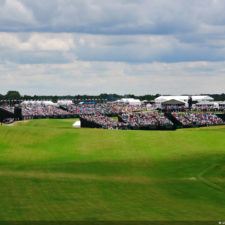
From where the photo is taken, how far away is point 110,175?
32.2 meters

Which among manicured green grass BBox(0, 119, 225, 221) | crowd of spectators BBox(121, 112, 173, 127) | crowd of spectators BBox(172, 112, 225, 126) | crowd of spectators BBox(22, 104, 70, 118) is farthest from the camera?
crowd of spectators BBox(22, 104, 70, 118)

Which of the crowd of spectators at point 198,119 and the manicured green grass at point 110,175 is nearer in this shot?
the manicured green grass at point 110,175

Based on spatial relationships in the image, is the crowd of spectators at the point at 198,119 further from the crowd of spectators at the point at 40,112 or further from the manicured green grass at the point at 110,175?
the crowd of spectators at the point at 40,112

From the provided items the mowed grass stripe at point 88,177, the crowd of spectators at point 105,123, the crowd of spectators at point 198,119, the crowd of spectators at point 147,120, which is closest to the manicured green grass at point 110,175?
the mowed grass stripe at point 88,177

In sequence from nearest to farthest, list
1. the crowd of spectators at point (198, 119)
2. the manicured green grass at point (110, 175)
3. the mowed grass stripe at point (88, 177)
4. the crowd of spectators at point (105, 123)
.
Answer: the manicured green grass at point (110, 175) → the mowed grass stripe at point (88, 177) → the crowd of spectators at point (105, 123) → the crowd of spectators at point (198, 119)

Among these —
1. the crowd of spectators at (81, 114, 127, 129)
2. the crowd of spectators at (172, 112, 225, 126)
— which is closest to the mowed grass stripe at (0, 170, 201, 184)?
the crowd of spectators at (81, 114, 127, 129)

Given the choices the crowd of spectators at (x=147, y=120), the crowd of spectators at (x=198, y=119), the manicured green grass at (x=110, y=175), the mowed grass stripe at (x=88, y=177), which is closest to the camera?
the manicured green grass at (x=110, y=175)

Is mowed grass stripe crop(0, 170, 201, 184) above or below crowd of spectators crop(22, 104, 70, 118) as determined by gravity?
below

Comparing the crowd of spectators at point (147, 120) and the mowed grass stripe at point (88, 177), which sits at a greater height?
the crowd of spectators at point (147, 120)

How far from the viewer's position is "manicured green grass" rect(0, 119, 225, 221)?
22.5 m

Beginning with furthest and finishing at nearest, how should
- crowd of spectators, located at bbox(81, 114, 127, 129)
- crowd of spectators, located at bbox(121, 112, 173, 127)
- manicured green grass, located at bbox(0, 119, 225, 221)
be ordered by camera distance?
1. crowd of spectators, located at bbox(121, 112, 173, 127)
2. crowd of spectators, located at bbox(81, 114, 127, 129)
3. manicured green grass, located at bbox(0, 119, 225, 221)

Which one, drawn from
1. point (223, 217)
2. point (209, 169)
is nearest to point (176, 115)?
point (209, 169)

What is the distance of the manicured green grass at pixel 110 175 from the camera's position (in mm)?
22453

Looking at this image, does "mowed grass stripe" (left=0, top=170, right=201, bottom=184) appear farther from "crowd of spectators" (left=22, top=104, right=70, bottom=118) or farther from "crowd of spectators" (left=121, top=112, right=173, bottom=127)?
"crowd of spectators" (left=22, top=104, right=70, bottom=118)
